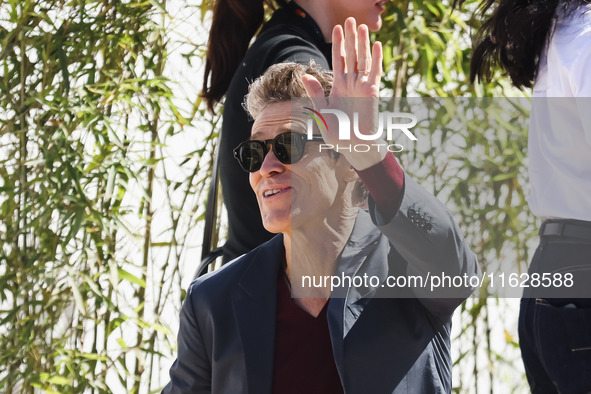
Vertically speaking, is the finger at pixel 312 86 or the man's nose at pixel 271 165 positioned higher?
the finger at pixel 312 86

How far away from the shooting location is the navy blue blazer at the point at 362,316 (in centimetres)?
156

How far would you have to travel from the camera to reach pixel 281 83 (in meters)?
1.86

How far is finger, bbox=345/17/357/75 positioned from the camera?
150cm

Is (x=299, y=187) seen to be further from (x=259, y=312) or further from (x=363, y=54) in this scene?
(x=363, y=54)

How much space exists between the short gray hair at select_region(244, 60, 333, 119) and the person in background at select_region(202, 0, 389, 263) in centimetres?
8

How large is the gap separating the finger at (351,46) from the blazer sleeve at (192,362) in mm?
637

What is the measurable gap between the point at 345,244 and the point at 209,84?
0.71m

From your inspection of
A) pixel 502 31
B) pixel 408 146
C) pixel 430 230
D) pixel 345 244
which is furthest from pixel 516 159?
pixel 430 230

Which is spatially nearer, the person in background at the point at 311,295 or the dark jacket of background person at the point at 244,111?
the person in background at the point at 311,295

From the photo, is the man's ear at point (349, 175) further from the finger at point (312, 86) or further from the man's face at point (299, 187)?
the finger at point (312, 86)

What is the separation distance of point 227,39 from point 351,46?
30.0 inches

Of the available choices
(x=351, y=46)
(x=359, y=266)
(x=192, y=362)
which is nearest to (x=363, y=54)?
(x=351, y=46)

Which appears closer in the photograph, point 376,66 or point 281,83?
point 376,66

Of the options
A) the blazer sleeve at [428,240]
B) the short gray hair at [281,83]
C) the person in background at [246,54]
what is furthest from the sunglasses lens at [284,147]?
the blazer sleeve at [428,240]
